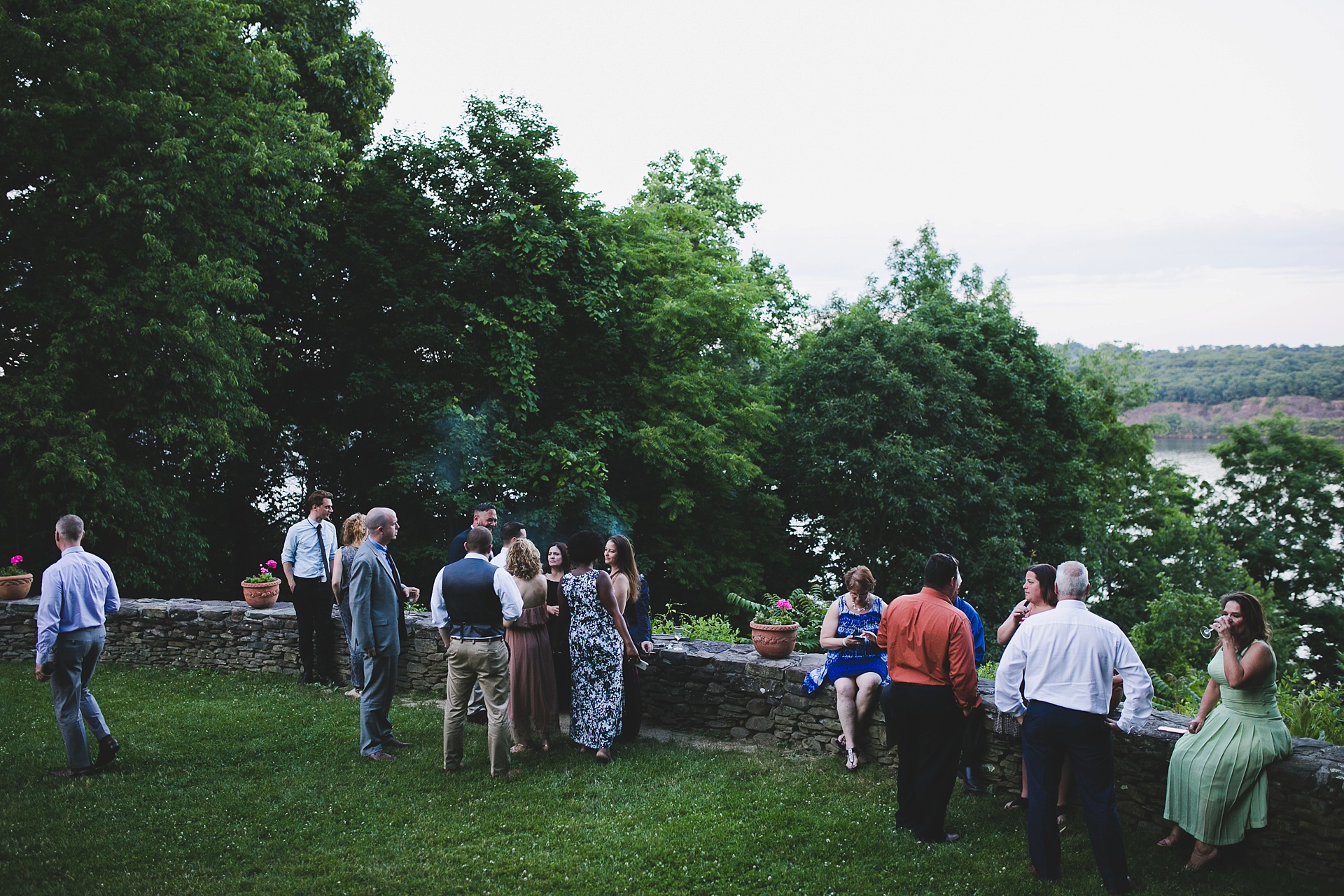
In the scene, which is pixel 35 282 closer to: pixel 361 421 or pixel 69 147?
pixel 69 147

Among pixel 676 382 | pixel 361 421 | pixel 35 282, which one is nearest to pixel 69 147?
pixel 35 282

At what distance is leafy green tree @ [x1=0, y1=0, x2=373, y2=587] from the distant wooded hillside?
3117 cm

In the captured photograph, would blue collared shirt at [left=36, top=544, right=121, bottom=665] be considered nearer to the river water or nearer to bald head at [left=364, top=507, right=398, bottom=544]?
bald head at [left=364, top=507, right=398, bottom=544]

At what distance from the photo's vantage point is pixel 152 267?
13430 mm

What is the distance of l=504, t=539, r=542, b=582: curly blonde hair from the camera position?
714cm

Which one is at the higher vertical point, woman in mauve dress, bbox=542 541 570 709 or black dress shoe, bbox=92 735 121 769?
woman in mauve dress, bbox=542 541 570 709

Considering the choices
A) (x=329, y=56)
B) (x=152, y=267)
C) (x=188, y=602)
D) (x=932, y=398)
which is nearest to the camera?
(x=188, y=602)

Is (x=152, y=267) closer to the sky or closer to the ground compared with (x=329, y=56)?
closer to the ground

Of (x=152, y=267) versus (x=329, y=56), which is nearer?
(x=152, y=267)

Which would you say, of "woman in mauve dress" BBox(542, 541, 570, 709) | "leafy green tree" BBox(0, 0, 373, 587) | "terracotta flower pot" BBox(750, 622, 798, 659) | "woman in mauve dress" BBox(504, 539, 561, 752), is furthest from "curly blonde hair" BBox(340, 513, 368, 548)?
"leafy green tree" BBox(0, 0, 373, 587)

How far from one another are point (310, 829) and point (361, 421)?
14.3m

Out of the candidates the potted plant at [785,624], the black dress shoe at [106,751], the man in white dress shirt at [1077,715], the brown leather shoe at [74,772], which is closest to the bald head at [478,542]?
the potted plant at [785,624]

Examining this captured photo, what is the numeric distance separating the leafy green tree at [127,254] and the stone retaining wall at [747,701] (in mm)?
3022

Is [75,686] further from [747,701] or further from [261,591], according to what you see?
[747,701]
